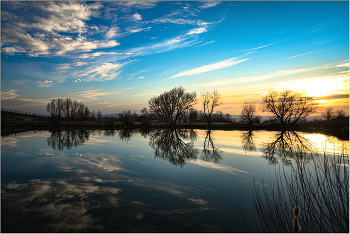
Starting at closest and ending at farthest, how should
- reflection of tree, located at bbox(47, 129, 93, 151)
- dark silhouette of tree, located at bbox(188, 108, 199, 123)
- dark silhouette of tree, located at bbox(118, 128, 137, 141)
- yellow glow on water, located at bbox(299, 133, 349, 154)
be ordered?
yellow glow on water, located at bbox(299, 133, 349, 154) → reflection of tree, located at bbox(47, 129, 93, 151) → dark silhouette of tree, located at bbox(118, 128, 137, 141) → dark silhouette of tree, located at bbox(188, 108, 199, 123)

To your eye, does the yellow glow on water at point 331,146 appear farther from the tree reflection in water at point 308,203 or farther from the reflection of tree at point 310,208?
the reflection of tree at point 310,208

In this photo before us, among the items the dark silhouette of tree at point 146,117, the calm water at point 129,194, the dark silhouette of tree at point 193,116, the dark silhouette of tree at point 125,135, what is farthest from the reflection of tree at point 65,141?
the dark silhouette of tree at point 193,116

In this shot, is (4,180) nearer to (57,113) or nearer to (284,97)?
(284,97)

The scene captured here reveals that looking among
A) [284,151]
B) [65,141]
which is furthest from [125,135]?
[284,151]

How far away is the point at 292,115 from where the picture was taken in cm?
3969

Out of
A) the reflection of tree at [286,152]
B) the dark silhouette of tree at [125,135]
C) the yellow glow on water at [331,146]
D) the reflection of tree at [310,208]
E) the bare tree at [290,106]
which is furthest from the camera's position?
the bare tree at [290,106]

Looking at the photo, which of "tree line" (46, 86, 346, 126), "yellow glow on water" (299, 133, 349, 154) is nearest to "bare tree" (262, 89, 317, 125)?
"tree line" (46, 86, 346, 126)

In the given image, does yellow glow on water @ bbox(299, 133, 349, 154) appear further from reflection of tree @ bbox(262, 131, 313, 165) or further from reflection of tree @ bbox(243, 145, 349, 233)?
reflection of tree @ bbox(243, 145, 349, 233)

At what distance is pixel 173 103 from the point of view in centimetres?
5000

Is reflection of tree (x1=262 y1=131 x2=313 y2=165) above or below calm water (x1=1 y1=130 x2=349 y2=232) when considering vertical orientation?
above

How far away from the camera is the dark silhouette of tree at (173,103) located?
4997cm

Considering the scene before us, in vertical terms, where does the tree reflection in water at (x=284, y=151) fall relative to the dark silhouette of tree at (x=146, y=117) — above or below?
below

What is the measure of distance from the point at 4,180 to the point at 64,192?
3.38 m

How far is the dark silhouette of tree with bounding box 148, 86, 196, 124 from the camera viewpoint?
4997 centimetres
